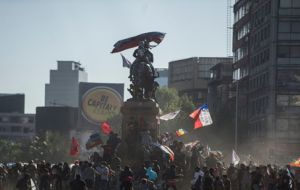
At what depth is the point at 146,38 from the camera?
173 feet

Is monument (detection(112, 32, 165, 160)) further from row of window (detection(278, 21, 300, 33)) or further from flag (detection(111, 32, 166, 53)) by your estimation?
row of window (detection(278, 21, 300, 33))

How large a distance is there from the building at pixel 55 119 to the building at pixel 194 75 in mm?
25985

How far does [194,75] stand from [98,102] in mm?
18132

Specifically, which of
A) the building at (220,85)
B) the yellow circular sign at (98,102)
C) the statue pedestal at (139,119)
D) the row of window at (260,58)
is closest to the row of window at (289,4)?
the row of window at (260,58)

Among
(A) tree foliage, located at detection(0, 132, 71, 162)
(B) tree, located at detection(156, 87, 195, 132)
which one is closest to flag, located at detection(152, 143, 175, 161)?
(B) tree, located at detection(156, 87, 195, 132)

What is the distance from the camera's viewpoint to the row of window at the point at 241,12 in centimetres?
11375

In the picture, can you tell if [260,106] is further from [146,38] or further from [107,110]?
[107,110]

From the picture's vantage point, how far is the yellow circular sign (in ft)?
584

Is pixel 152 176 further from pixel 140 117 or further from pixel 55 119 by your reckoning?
pixel 55 119

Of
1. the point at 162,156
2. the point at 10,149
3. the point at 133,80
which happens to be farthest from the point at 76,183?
the point at 10,149

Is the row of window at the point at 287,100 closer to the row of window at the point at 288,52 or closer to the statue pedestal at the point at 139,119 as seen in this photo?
the row of window at the point at 288,52

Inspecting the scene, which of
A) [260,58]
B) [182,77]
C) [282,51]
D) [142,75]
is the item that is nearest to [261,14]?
[260,58]

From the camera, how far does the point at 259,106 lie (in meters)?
104

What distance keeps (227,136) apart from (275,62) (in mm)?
10196
